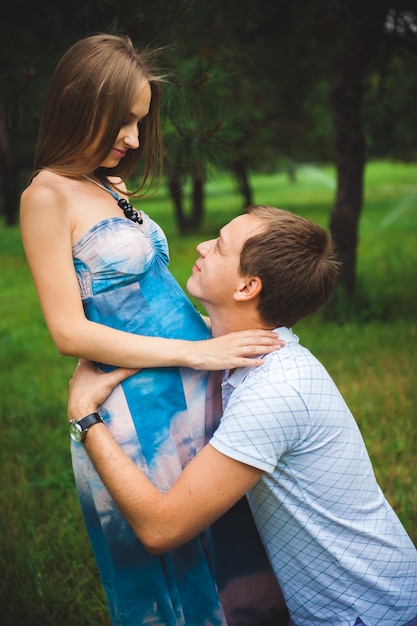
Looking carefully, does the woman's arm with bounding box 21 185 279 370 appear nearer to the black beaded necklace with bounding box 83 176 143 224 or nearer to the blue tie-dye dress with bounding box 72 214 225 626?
the blue tie-dye dress with bounding box 72 214 225 626

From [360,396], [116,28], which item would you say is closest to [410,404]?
[360,396]

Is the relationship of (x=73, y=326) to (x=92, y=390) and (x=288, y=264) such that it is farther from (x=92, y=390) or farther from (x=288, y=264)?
(x=288, y=264)

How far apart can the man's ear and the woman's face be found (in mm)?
584

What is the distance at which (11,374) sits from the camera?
5891 mm

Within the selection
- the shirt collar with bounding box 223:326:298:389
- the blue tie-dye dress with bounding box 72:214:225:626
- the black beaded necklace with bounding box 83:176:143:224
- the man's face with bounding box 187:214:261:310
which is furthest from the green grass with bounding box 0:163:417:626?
the black beaded necklace with bounding box 83:176:143:224

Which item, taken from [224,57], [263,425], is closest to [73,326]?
[263,425]

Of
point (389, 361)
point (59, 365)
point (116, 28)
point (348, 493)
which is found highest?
point (116, 28)

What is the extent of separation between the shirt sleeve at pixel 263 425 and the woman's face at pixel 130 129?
2.89 ft

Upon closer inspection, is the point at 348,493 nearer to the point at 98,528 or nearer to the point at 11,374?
the point at 98,528

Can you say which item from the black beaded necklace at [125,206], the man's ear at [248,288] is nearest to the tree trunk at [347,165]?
the black beaded necklace at [125,206]

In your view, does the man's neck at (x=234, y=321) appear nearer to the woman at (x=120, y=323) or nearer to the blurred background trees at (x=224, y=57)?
the woman at (x=120, y=323)

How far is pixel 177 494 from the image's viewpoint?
1761 mm

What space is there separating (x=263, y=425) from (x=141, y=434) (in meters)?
0.39

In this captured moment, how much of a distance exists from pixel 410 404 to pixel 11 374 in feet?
11.3
